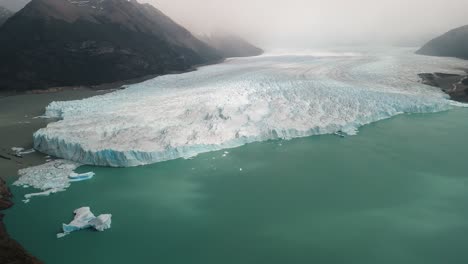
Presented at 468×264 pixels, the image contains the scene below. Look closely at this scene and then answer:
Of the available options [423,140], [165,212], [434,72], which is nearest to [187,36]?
[434,72]

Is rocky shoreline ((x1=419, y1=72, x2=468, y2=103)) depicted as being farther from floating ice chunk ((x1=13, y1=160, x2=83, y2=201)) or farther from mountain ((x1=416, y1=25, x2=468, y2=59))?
floating ice chunk ((x1=13, y1=160, x2=83, y2=201))

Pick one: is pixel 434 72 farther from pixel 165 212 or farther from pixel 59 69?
pixel 59 69

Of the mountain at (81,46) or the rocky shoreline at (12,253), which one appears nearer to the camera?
the rocky shoreline at (12,253)

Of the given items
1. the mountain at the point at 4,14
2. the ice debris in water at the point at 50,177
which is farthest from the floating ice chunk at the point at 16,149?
the mountain at the point at 4,14

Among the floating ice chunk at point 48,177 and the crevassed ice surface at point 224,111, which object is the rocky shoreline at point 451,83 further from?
the floating ice chunk at point 48,177

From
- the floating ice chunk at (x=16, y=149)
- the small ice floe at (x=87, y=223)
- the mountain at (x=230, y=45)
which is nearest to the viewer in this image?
the small ice floe at (x=87, y=223)

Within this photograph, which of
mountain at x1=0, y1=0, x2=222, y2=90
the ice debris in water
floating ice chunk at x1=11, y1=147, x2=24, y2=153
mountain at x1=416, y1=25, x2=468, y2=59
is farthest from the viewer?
mountain at x1=416, y1=25, x2=468, y2=59

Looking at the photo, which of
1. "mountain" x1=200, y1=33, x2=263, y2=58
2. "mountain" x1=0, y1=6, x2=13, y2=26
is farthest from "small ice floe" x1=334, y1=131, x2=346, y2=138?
"mountain" x1=0, y1=6, x2=13, y2=26
